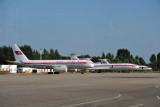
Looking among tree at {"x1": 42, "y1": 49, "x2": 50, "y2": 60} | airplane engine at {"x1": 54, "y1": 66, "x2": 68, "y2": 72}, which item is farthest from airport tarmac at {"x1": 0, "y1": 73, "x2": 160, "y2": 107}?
tree at {"x1": 42, "y1": 49, "x2": 50, "y2": 60}

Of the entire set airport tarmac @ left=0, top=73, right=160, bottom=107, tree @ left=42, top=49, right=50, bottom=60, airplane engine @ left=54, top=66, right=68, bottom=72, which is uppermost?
tree @ left=42, top=49, right=50, bottom=60

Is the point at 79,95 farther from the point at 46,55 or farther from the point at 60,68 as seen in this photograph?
the point at 46,55

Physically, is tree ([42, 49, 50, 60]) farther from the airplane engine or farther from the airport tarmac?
the airport tarmac

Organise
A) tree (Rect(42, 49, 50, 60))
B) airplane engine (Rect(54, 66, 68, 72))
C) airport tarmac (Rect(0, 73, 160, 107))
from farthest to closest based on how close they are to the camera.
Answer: tree (Rect(42, 49, 50, 60)) < airplane engine (Rect(54, 66, 68, 72)) < airport tarmac (Rect(0, 73, 160, 107))

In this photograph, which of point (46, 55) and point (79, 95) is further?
point (46, 55)

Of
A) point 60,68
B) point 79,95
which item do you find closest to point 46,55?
point 60,68

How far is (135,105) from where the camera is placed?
10531 millimetres

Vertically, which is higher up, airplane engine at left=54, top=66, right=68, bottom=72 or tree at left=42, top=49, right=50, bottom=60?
tree at left=42, top=49, right=50, bottom=60

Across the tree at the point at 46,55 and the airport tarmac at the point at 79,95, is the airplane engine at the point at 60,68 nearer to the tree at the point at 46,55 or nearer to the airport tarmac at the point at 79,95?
the airport tarmac at the point at 79,95

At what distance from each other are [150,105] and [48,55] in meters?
163

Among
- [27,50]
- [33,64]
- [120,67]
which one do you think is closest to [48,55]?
[27,50]

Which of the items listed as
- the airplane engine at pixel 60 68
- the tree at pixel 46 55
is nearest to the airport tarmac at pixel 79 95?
the airplane engine at pixel 60 68

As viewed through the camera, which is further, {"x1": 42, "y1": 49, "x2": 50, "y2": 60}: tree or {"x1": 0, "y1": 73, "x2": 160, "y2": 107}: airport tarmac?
{"x1": 42, "y1": 49, "x2": 50, "y2": 60}: tree

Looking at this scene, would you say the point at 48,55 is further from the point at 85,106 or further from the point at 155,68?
the point at 85,106
